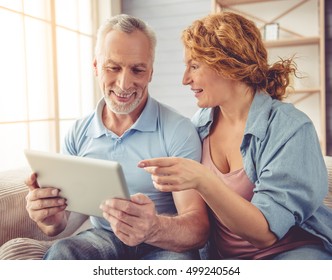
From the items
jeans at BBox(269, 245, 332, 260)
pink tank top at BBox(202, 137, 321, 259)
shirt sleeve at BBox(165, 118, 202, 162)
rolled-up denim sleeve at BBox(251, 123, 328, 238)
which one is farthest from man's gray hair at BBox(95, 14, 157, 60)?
jeans at BBox(269, 245, 332, 260)

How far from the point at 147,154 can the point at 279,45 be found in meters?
2.25

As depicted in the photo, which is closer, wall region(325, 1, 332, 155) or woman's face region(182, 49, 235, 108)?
woman's face region(182, 49, 235, 108)

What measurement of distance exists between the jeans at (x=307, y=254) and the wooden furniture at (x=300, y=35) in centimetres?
215

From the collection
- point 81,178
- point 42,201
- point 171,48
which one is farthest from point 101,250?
point 171,48

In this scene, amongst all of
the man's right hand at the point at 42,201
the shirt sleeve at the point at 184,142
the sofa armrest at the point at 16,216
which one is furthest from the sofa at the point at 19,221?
the shirt sleeve at the point at 184,142

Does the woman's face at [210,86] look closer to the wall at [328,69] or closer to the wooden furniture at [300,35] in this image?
the wooden furniture at [300,35]

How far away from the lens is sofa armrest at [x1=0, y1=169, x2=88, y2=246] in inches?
54.9

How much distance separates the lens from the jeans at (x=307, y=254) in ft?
3.56

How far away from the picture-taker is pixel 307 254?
1.09 m

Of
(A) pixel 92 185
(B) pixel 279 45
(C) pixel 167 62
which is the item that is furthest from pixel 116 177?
(C) pixel 167 62

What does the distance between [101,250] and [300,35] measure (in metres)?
2.62

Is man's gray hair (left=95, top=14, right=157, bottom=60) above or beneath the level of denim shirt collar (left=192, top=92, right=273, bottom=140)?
above

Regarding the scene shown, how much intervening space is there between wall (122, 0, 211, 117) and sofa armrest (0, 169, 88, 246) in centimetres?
232

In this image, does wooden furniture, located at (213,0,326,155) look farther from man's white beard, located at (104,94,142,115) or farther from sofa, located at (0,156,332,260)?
man's white beard, located at (104,94,142,115)
